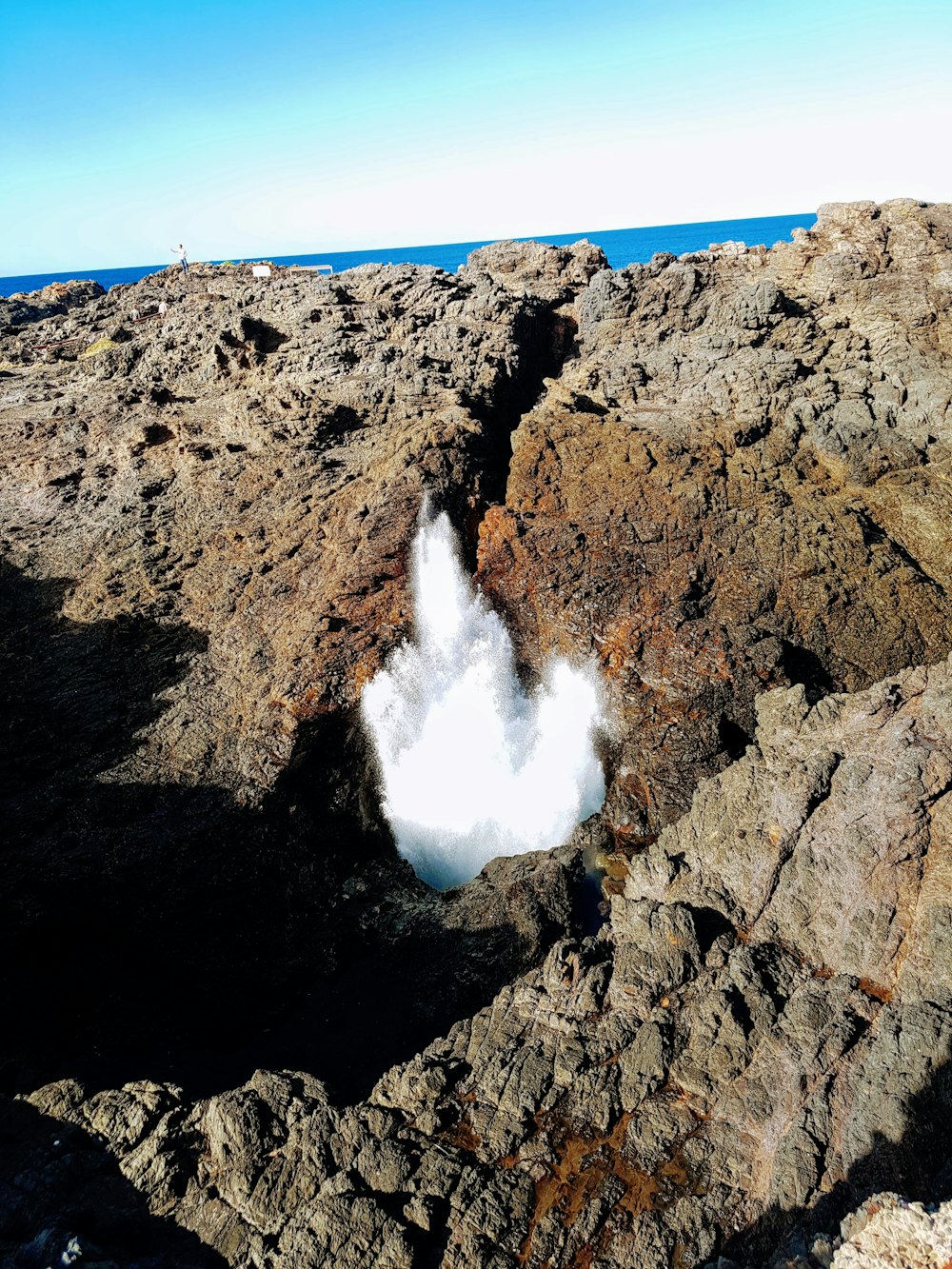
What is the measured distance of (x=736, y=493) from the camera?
21.5 metres

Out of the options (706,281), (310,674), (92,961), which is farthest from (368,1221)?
(706,281)

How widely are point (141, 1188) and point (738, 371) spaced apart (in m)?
24.8

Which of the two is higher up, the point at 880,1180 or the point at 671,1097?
the point at 880,1180

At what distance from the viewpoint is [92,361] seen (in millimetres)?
30000

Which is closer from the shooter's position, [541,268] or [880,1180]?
[880,1180]

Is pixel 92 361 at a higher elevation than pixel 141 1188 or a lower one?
higher

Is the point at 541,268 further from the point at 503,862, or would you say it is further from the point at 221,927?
the point at 221,927

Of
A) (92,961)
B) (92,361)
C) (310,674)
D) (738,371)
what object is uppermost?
(92,361)

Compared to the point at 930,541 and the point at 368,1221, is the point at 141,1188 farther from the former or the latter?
the point at 930,541

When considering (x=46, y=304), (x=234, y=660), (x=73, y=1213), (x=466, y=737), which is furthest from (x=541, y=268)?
(x=73, y=1213)

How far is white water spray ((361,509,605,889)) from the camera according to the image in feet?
60.4

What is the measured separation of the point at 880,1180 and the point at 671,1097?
2412mm

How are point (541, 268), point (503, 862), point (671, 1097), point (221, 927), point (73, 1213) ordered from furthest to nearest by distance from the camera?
point (541, 268) < point (503, 862) < point (221, 927) < point (671, 1097) < point (73, 1213)

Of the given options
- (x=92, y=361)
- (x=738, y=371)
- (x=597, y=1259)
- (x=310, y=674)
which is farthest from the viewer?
(x=92, y=361)
